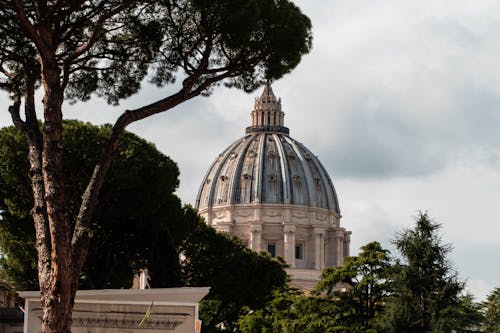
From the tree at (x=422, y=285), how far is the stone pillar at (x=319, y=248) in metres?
80.2

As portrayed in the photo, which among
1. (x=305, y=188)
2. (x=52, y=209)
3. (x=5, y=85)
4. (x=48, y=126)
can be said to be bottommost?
(x=52, y=209)

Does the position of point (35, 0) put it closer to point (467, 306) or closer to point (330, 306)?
point (467, 306)

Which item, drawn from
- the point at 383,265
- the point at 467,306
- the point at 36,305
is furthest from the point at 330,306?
the point at 36,305

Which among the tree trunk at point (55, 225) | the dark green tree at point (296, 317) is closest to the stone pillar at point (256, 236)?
the dark green tree at point (296, 317)

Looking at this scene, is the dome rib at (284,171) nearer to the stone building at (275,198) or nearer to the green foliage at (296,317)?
the stone building at (275,198)

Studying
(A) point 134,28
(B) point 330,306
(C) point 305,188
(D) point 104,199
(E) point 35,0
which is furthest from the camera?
(C) point 305,188

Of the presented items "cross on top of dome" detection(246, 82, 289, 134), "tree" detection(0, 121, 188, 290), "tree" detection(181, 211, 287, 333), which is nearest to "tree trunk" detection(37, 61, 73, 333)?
"tree" detection(0, 121, 188, 290)

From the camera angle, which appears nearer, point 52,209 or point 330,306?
point 52,209

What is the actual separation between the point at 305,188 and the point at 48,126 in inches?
3997

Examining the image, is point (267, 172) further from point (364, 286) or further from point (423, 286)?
point (423, 286)

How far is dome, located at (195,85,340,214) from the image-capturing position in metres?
116

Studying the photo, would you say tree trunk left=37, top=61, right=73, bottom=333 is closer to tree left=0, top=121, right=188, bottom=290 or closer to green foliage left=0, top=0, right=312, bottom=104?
green foliage left=0, top=0, right=312, bottom=104

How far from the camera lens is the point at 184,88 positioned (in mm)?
17109

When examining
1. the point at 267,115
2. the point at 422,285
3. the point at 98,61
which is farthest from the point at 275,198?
the point at 98,61
